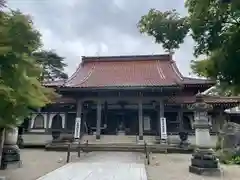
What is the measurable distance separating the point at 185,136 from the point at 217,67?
1337 cm

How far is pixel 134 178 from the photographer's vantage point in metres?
7.34

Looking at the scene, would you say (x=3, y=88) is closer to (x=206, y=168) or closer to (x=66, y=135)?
(x=206, y=168)

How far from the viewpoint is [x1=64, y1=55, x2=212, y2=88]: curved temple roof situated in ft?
60.2

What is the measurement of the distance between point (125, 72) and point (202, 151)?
13.9m

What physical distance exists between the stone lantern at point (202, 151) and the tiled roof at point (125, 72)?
756cm

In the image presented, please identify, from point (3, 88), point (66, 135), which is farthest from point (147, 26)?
point (66, 135)

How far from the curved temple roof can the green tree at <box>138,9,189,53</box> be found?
473 inches

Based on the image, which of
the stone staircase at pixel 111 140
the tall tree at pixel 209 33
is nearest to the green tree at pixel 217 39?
the tall tree at pixel 209 33

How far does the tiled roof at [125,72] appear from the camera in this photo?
18.4 meters

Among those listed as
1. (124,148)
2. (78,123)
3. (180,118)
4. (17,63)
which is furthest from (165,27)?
(180,118)

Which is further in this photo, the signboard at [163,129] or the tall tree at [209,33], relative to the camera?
the signboard at [163,129]

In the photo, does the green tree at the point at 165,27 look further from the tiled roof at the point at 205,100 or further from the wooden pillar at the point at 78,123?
the tiled roof at the point at 205,100

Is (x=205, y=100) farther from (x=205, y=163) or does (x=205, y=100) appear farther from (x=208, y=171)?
(x=208, y=171)

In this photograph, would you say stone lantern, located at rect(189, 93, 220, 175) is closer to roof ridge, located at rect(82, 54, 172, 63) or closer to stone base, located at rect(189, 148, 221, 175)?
stone base, located at rect(189, 148, 221, 175)
